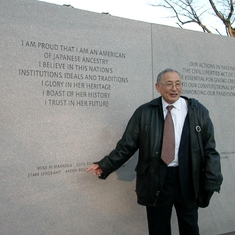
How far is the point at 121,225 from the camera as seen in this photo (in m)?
3.75

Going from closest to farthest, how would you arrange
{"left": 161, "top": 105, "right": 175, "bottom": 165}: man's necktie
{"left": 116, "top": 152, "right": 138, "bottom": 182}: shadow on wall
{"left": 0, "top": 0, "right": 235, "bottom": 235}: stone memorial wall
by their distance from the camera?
{"left": 161, "top": 105, "right": 175, "bottom": 165}: man's necktie, {"left": 0, "top": 0, "right": 235, "bottom": 235}: stone memorial wall, {"left": 116, "top": 152, "right": 138, "bottom": 182}: shadow on wall

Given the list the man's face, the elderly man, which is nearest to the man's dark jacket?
the elderly man

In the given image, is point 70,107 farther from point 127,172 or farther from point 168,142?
point 168,142

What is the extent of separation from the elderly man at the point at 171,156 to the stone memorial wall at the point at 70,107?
0.56m

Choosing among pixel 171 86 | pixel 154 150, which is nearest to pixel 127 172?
pixel 154 150

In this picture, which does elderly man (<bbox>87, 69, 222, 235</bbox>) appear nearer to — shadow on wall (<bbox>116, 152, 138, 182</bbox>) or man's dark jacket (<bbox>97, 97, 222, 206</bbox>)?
man's dark jacket (<bbox>97, 97, 222, 206</bbox>)

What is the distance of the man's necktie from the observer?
2943 millimetres

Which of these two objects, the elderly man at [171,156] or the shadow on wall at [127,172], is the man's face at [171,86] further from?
the shadow on wall at [127,172]

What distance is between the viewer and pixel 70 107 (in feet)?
11.6

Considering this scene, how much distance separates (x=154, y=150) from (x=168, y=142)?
5.5 inches

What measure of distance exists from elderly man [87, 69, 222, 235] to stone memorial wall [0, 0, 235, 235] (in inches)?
21.9

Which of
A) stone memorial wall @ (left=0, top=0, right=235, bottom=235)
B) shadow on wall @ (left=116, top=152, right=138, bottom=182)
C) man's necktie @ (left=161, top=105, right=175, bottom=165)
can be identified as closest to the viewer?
man's necktie @ (left=161, top=105, right=175, bottom=165)

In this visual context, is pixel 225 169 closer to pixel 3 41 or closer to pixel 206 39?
pixel 206 39

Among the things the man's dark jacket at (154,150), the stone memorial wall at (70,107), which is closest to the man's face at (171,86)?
the man's dark jacket at (154,150)
